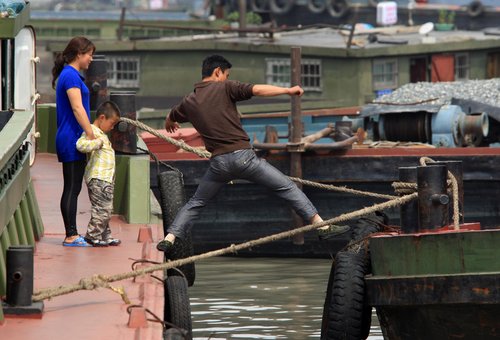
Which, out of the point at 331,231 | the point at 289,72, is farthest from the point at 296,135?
the point at 289,72

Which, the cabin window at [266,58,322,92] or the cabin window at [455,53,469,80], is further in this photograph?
the cabin window at [455,53,469,80]

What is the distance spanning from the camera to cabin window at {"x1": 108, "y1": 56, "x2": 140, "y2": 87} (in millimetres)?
33312

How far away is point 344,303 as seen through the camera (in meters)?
11.1

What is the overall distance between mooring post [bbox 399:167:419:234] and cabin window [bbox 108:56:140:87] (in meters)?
22.1

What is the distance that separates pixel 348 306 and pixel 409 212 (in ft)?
2.99

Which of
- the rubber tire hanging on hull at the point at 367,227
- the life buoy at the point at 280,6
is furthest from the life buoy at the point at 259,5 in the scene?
the rubber tire hanging on hull at the point at 367,227

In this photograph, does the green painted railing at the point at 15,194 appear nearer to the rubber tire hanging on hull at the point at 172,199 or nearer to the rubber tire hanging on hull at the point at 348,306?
the rubber tire hanging on hull at the point at 172,199

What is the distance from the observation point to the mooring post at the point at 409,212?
37.1ft

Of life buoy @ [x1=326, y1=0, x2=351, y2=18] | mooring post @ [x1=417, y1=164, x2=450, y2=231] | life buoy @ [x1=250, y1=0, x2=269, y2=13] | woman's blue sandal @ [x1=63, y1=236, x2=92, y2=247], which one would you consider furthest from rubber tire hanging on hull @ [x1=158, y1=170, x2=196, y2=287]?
life buoy @ [x1=250, y1=0, x2=269, y2=13]

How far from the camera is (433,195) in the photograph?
435 inches

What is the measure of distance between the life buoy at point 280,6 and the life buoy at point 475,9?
762 cm

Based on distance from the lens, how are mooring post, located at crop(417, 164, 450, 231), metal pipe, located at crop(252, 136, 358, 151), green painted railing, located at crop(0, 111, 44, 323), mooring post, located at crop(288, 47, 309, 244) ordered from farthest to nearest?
mooring post, located at crop(288, 47, 309, 244) → metal pipe, located at crop(252, 136, 358, 151) → mooring post, located at crop(417, 164, 450, 231) → green painted railing, located at crop(0, 111, 44, 323)

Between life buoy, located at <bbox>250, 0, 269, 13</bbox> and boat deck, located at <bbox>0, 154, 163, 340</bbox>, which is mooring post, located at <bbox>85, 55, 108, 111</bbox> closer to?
boat deck, located at <bbox>0, 154, 163, 340</bbox>

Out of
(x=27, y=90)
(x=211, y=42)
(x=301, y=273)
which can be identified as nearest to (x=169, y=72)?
(x=211, y=42)
